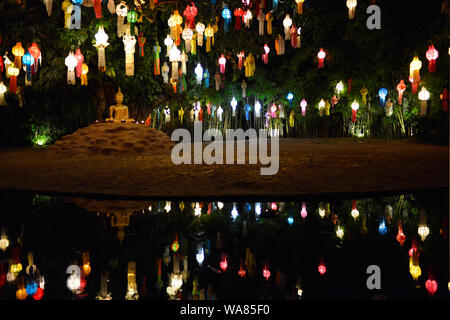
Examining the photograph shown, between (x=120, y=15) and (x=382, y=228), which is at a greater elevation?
(x=120, y=15)

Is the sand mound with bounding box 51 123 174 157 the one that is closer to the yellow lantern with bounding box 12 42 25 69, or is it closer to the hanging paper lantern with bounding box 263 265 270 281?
the yellow lantern with bounding box 12 42 25 69

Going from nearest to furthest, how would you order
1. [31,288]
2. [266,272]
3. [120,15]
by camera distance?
[31,288]
[266,272]
[120,15]

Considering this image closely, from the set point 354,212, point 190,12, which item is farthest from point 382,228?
point 190,12

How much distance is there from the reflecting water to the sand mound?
22.2ft

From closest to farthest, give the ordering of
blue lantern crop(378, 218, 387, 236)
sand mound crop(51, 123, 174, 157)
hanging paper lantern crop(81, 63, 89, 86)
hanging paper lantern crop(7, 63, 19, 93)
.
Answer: blue lantern crop(378, 218, 387, 236) → hanging paper lantern crop(81, 63, 89, 86) → hanging paper lantern crop(7, 63, 19, 93) → sand mound crop(51, 123, 174, 157)

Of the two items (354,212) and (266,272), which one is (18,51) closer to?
(354,212)

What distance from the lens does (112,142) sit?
13625 millimetres

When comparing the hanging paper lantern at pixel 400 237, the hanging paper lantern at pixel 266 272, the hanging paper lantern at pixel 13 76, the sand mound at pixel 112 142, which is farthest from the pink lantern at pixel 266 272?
the sand mound at pixel 112 142

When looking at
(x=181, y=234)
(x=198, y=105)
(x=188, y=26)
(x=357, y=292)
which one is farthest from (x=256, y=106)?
(x=357, y=292)

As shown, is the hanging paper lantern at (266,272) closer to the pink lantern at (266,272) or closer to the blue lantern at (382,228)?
the pink lantern at (266,272)

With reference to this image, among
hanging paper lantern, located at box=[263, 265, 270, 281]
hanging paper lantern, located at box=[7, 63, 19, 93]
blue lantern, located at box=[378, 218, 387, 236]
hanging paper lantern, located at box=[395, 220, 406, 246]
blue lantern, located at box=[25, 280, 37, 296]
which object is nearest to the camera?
blue lantern, located at box=[25, 280, 37, 296]

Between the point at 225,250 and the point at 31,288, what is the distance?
1721mm

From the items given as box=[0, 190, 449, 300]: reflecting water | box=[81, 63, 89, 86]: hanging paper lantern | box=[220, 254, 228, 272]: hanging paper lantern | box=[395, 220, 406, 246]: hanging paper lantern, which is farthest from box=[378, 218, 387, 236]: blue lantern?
box=[81, 63, 89, 86]: hanging paper lantern

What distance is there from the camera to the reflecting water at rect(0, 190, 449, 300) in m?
3.44
